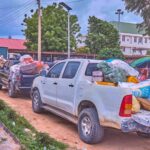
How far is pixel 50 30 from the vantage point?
43469 mm

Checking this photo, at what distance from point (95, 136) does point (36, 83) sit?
4.34 metres

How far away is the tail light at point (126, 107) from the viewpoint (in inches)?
279

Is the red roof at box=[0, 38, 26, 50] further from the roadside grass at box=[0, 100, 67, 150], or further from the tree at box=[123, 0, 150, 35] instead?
the roadside grass at box=[0, 100, 67, 150]

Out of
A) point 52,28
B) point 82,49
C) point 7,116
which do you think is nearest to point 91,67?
point 7,116

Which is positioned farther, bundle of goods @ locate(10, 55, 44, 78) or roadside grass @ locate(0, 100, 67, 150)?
bundle of goods @ locate(10, 55, 44, 78)

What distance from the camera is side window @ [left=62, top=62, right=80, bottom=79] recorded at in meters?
9.27

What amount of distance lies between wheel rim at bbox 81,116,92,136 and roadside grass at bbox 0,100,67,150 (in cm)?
76

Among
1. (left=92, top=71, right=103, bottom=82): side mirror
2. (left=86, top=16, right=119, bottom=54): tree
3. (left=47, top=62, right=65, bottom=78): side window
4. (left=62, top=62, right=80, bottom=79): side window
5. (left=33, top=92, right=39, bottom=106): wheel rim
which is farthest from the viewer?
(left=86, top=16, right=119, bottom=54): tree

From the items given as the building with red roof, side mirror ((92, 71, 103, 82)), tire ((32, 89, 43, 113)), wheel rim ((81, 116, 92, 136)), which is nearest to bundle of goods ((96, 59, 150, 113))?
side mirror ((92, 71, 103, 82))

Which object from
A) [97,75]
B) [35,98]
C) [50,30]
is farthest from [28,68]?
[50,30]

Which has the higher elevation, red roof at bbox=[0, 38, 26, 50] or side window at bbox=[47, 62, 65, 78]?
red roof at bbox=[0, 38, 26, 50]

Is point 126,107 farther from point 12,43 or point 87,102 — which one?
point 12,43

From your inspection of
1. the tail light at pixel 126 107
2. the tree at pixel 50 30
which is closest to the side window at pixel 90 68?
the tail light at pixel 126 107

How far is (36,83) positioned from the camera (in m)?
11.7
